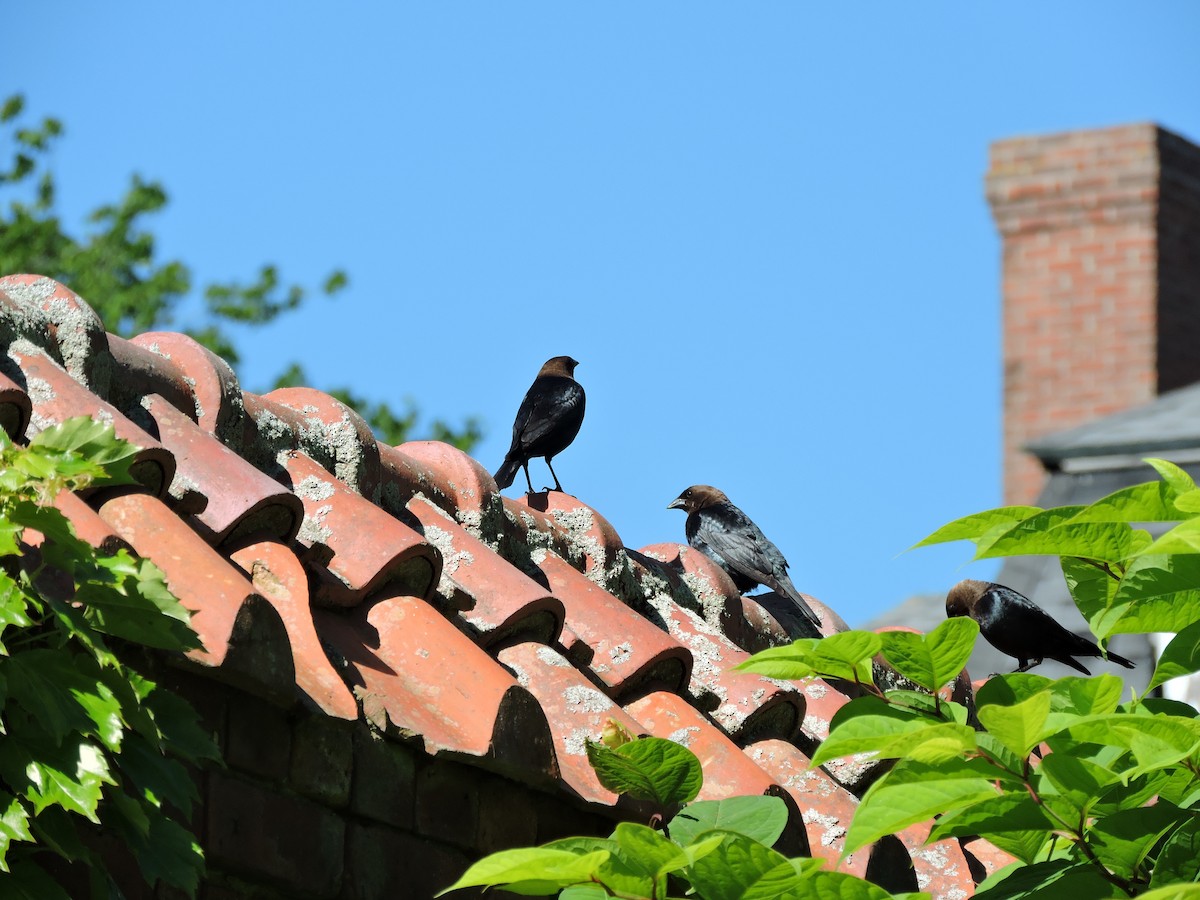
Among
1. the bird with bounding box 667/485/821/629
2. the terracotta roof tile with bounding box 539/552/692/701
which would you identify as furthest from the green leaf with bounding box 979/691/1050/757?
the bird with bounding box 667/485/821/629

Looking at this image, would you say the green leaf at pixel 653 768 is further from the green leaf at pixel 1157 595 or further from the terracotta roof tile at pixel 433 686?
the terracotta roof tile at pixel 433 686

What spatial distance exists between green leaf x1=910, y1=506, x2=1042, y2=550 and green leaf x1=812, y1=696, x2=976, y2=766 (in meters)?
0.21

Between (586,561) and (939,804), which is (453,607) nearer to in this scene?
(586,561)

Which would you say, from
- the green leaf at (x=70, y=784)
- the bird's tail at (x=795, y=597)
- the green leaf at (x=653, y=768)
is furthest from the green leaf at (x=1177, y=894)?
the bird's tail at (x=795, y=597)

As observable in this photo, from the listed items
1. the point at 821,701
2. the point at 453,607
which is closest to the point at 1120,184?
the point at 821,701

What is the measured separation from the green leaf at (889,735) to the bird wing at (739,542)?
4857 mm

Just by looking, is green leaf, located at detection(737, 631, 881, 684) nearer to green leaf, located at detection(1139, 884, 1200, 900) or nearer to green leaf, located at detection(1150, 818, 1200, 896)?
green leaf, located at detection(1150, 818, 1200, 896)

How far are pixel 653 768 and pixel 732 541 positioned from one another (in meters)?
5.41

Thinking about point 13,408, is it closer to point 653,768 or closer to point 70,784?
point 70,784

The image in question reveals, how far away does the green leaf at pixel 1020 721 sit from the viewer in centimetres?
180

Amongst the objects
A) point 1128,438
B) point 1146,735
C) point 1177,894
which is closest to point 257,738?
point 1146,735

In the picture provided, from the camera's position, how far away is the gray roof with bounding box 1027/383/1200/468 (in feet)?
37.4

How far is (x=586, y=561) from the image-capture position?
186 inches

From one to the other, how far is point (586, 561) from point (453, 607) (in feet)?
3.62
